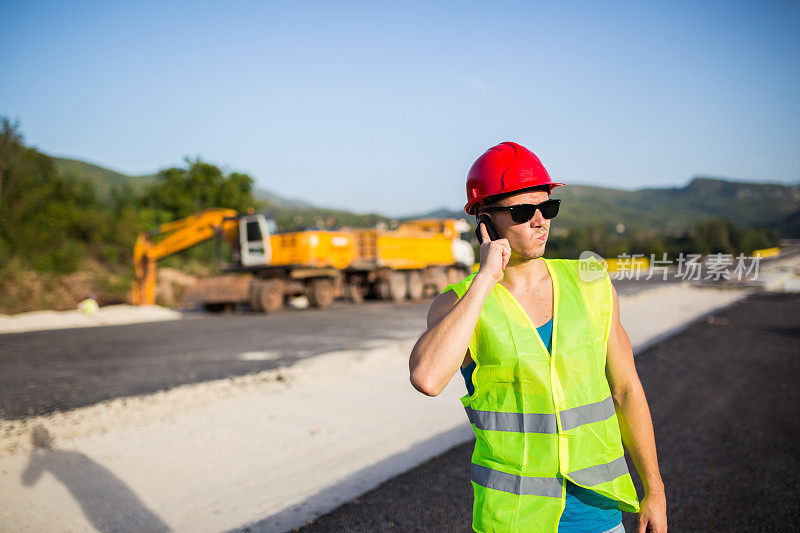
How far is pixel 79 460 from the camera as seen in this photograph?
188 inches

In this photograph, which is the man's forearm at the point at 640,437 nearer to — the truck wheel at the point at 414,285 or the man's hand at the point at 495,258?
the man's hand at the point at 495,258

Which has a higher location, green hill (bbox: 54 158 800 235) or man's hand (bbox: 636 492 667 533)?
green hill (bbox: 54 158 800 235)

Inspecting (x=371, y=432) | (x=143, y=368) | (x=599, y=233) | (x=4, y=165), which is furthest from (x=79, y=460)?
(x=599, y=233)

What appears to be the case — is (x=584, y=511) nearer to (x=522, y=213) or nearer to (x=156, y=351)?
(x=522, y=213)

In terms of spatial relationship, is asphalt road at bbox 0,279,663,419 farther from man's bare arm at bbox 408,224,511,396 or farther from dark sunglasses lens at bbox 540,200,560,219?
dark sunglasses lens at bbox 540,200,560,219

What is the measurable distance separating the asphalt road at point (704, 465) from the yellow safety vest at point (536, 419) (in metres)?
2.14

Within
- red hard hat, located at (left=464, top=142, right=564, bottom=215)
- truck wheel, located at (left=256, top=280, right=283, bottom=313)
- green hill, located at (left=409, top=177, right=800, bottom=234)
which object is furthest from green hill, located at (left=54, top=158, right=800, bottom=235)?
red hard hat, located at (left=464, top=142, right=564, bottom=215)

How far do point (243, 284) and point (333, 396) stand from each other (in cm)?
1147

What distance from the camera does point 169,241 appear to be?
18.6m

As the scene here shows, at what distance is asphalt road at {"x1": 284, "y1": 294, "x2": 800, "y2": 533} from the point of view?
370cm

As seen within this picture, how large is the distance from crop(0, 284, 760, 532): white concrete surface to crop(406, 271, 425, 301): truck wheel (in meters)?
15.3

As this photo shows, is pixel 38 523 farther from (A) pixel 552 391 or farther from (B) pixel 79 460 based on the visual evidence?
(A) pixel 552 391

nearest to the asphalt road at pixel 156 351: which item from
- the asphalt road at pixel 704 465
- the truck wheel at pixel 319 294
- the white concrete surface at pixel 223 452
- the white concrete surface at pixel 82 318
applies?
the white concrete surface at pixel 223 452

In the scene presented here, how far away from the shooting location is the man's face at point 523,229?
1.83 metres
